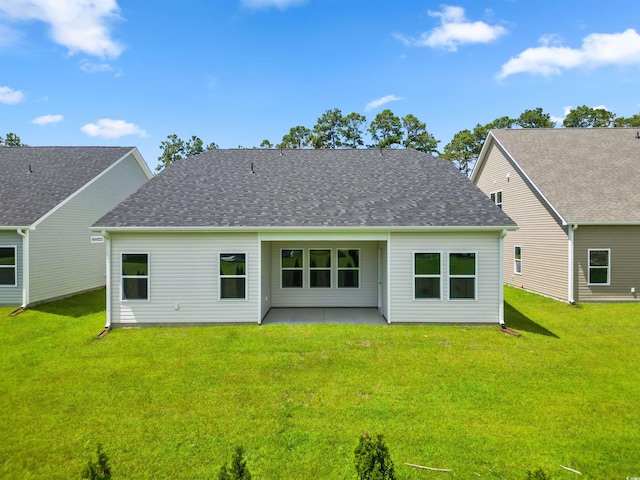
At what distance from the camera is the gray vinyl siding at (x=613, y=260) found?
12922 mm

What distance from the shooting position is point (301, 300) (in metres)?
12.5

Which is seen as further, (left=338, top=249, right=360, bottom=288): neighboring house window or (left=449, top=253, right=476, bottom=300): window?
(left=338, top=249, right=360, bottom=288): neighboring house window

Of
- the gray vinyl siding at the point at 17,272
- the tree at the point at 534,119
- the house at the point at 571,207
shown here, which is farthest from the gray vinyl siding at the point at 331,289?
the tree at the point at 534,119

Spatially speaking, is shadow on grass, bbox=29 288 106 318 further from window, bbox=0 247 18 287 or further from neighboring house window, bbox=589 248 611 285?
neighboring house window, bbox=589 248 611 285

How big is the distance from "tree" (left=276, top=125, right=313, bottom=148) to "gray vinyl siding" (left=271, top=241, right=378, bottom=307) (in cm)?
2776

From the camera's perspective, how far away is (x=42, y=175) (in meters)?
15.2

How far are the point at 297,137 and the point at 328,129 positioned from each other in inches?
147

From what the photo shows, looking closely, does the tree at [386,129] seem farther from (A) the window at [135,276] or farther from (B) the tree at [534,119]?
(A) the window at [135,276]

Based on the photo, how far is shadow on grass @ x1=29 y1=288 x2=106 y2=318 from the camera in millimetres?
11761

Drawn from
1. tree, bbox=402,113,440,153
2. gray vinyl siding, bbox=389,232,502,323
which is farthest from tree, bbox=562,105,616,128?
gray vinyl siding, bbox=389,232,502,323

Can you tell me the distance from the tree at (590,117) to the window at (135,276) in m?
46.4

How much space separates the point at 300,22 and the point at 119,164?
1147 cm

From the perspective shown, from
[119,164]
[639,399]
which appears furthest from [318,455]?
[119,164]

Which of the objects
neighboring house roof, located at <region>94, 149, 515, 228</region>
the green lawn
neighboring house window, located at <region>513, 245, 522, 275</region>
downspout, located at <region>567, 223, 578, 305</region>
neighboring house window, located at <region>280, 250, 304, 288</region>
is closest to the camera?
the green lawn
